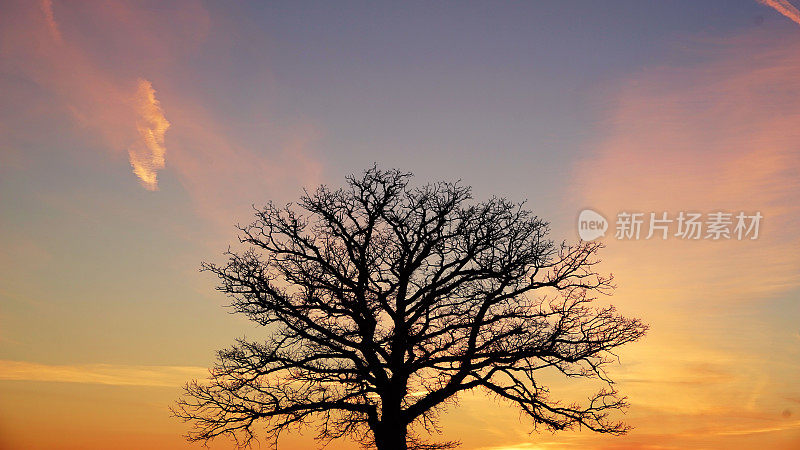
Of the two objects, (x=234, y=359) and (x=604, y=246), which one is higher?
(x=604, y=246)

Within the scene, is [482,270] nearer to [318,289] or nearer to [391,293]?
[391,293]

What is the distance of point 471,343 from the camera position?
24781 millimetres

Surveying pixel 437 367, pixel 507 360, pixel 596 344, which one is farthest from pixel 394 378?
pixel 596 344

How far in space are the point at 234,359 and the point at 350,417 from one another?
390 centimetres

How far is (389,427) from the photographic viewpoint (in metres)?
24.4

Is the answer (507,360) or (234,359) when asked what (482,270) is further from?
(234,359)

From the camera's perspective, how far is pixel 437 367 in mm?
24203

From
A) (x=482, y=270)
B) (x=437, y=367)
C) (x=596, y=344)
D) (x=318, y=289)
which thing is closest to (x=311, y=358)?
(x=318, y=289)

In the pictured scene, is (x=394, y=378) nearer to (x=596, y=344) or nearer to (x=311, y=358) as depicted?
(x=311, y=358)

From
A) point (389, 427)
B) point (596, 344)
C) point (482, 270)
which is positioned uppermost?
point (482, 270)

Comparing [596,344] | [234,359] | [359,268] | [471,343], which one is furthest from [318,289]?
[596,344]

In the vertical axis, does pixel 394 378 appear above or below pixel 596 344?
below

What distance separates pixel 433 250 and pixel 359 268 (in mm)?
2328

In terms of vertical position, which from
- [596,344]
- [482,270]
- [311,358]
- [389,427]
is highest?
[482,270]
